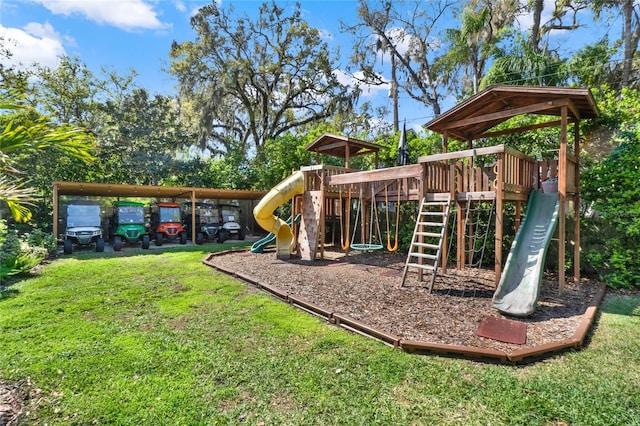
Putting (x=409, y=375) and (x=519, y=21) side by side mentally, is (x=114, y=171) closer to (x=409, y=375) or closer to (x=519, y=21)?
(x=409, y=375)

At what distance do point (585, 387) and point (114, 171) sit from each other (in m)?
18.8

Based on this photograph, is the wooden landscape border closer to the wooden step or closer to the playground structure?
the playground structure

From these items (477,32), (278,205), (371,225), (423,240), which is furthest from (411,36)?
(423,240)

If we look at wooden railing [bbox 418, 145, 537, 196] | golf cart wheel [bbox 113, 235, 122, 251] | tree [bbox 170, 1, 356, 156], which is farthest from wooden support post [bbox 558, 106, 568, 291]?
tree [bbox 170, 1, 356, 156]

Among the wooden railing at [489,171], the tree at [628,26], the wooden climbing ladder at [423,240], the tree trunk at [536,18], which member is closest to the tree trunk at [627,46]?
the tree at [628,26]

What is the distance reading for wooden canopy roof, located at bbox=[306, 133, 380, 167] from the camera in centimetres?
980

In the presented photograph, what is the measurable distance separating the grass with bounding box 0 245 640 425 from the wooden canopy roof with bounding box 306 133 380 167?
6281mm

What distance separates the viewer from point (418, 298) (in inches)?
202

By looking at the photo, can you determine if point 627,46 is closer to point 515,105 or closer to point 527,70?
point 527,70

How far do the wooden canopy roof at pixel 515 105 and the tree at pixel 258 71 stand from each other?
40.6 feet

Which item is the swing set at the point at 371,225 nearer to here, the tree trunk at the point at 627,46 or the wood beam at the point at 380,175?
the wood beam at the point at 380,175

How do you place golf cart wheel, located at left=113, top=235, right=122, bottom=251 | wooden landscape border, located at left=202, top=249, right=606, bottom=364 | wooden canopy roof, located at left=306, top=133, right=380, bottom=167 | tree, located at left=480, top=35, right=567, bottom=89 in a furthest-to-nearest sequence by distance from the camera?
golf cart wheel, located at left=113, top=235, right=122, bottom=251 → tree, located at left=480, top=35, right=567, bottom=89 → wooden canopy roof, located at left=306, top=133, right=380, bottom=167 → wooden landscape border, located at left=202, top=249, right=606, bottom=364

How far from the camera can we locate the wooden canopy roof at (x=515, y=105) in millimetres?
5492

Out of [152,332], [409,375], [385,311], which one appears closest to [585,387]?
[409,375]
